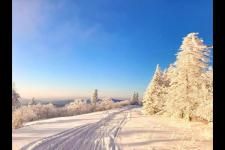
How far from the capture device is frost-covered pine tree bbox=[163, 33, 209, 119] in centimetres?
852

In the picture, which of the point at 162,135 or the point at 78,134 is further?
the point at 78,134

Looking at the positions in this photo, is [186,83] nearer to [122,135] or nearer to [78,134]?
[122,135]

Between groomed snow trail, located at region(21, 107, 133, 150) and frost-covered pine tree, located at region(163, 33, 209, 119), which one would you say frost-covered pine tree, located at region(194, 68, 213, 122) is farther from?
groomed snow trail, located at region(21, 107, 133, 150)

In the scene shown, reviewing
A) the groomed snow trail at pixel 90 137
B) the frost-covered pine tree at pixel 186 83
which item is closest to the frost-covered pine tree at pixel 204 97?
the frost-covered pine tree at pixel 186 83

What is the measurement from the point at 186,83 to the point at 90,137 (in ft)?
13.9

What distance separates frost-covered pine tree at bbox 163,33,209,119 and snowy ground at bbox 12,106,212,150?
1.92 feet

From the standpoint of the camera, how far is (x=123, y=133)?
24.4 feet

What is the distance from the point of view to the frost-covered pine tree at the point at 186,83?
8.52 metres

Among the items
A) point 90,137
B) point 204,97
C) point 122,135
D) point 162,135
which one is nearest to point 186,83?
point 204,97

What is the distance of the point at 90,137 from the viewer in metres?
7.21

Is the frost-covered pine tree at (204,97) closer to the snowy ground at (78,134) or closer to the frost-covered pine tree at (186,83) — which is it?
the frost-covered pine tree at (186,83)
